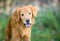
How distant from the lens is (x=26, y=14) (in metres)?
1.73

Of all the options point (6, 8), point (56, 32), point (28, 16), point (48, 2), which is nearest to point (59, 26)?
point (56, 32)

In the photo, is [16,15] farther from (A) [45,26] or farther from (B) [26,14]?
(A) [45,26]

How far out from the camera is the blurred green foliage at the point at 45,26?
190 centimetres

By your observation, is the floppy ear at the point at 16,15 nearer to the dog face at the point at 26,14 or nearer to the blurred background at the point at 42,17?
the dog face at the point at 26,14

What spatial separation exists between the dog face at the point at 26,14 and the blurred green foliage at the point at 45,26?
0.16 m

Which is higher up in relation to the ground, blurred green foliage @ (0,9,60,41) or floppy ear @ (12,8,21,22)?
floppy ear @ (12,8,21,22)

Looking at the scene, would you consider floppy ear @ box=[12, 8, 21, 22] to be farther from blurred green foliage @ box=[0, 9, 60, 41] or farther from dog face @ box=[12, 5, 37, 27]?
blurred green foliage @ box=[0, 9, 60, 41]

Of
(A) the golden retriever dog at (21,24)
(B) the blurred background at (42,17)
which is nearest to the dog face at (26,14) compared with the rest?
(A) the golden retriever dog at (21,24)

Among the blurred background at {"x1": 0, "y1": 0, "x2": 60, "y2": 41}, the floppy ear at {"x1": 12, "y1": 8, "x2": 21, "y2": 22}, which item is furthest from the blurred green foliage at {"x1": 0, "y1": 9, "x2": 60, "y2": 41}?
the floppy ear at {"x1": 12, "y1": 8, "x2": 21, "y2": 22}

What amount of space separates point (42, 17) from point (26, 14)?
240 mm

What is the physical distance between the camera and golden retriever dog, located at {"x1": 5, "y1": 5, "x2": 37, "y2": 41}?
1.73m

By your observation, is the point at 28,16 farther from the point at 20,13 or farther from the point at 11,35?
the point at 11,35

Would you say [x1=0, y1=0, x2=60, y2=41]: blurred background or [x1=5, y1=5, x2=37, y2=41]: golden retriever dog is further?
[x1=0, y1=0, x2=60, y2=41]: blurred background

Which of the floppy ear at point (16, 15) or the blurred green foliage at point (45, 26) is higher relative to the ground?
the floppy ear at point (16, 15)
